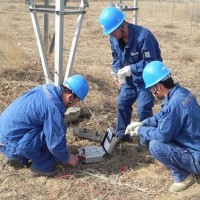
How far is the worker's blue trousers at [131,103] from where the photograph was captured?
4.85m

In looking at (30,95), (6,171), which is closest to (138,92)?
(30,95)

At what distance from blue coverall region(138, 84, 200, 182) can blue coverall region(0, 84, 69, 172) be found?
912 mm

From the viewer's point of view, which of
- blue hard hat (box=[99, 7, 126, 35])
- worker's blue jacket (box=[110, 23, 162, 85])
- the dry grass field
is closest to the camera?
the dry grass field

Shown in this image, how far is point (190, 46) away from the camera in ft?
41.7

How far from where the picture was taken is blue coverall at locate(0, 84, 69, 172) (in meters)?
3.96

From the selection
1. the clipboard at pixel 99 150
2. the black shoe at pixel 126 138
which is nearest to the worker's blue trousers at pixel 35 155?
the clipboard at pixel 99 150

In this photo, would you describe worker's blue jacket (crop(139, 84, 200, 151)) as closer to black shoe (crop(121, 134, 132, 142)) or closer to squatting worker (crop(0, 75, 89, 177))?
squatting worker (crop(0, 75, 89, 177))

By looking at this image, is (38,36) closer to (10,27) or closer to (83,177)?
(83,177)

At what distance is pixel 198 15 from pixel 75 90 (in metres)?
19.3

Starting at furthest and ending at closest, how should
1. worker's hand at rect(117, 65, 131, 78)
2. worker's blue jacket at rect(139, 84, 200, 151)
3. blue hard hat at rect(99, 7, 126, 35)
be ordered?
worker's hand at rect(117, 65, 131, 78) < blue hard hat at rect(99, 7, 126, 35) < worker's blue jacket at rect(139, 84, 200, 151)

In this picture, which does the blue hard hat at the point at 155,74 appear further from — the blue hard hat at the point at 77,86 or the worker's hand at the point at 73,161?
the worker's hand at the point at 73,161

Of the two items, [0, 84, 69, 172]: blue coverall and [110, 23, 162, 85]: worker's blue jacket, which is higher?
[110, 23, 162, 85]: worker's blue jacket

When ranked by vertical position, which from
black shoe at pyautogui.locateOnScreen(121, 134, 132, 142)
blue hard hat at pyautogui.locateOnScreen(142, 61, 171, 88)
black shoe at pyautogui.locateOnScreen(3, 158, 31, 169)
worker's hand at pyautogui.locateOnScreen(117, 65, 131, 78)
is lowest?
black shoe at pyautogui.locateOnScreen(121, 134, 132, 142)

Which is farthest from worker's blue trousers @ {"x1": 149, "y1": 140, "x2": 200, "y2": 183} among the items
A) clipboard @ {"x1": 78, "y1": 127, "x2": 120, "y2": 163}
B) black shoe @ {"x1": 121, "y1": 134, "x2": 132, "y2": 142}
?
black shoe @ {"x1": 121, "y1": 134, "x2": 132, "y2": 142}
